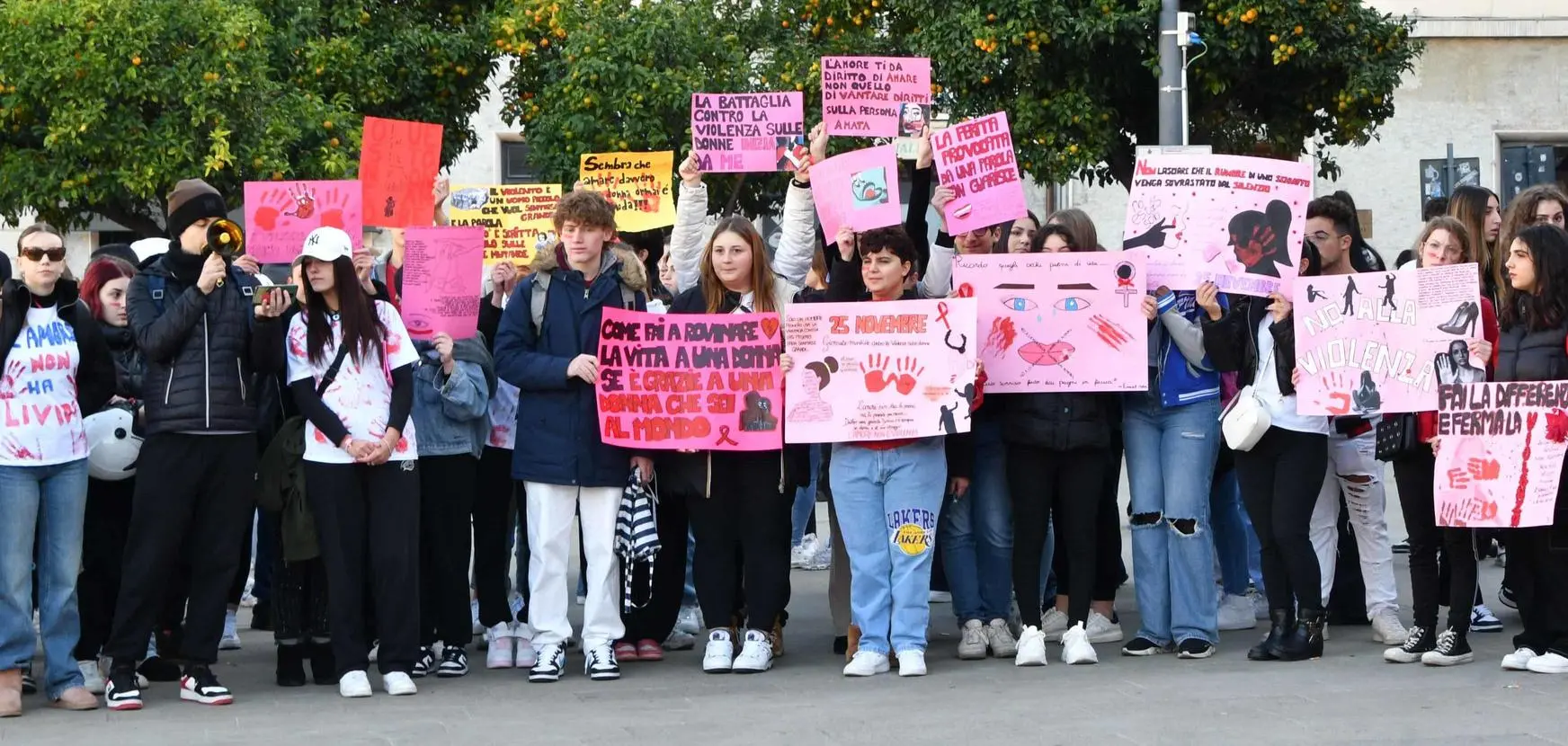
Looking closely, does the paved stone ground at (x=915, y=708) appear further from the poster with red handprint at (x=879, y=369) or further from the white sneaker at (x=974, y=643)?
the poster with red handprint at (x=879, y=369)

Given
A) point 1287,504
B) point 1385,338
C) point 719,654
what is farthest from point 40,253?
point 1385,338

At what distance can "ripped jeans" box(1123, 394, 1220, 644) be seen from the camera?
8.46 meters

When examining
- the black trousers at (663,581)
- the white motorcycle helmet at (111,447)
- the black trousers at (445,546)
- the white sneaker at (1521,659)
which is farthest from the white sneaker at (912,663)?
the white motorcycle helmet at (111,447)

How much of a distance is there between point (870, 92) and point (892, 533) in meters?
2.68

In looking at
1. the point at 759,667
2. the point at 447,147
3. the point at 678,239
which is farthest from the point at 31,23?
the point at 759,667

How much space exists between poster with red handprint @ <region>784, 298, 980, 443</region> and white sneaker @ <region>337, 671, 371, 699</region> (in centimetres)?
197

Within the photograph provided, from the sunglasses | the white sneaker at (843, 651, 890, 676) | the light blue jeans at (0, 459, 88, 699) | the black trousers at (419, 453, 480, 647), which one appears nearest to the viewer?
the light blue jeans at (0, 459, 88, 699)

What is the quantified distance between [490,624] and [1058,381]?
108 inches

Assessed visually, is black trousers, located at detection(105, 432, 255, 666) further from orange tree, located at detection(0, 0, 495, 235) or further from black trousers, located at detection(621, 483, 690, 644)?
orange tree, located at detection(0, 0, 495, 235)

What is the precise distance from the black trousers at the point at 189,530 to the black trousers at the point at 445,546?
33.2 inches

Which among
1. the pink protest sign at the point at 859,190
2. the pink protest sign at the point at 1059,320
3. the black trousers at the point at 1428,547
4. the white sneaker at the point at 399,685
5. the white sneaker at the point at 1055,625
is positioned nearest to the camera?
the white sneaker at the point at 399,685

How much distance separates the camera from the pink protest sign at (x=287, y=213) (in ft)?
27.8

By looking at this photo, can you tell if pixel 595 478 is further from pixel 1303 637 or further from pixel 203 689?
pixel 1303 637

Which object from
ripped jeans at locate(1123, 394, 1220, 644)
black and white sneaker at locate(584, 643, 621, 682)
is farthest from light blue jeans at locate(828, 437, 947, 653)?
black and white sneaker at locate(584, 643, 621, 682)
